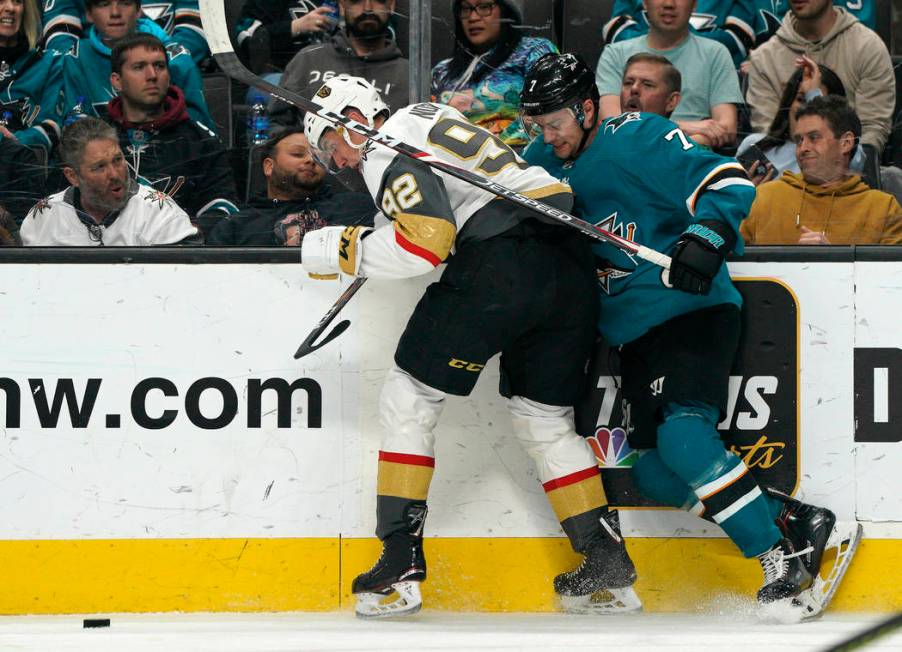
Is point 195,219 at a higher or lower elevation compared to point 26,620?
higher

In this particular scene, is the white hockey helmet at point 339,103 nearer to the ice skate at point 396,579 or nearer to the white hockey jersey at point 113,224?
the white hockey jersey at point 113,224

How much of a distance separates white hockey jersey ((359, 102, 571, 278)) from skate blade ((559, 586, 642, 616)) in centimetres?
96

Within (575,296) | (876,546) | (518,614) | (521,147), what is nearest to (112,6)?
(521,147)

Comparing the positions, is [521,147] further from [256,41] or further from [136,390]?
[136,390]

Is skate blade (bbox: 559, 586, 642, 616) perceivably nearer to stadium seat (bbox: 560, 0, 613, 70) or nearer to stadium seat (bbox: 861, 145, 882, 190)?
stadium seat (bbox: 861, 145, 882, 190)

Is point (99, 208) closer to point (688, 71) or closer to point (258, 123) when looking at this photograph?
point (258, 123)

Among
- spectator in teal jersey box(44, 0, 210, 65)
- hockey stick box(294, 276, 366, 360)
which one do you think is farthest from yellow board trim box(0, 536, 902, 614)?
spectator in teal jersey box(44, 0, 210, 65)

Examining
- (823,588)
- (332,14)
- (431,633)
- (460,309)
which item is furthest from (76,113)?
(823,588)

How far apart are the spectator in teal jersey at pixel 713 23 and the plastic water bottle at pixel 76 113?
139 cm

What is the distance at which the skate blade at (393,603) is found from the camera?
310 cm

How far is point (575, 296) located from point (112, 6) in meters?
1.47

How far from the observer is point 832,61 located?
136 inches

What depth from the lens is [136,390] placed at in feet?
10.8

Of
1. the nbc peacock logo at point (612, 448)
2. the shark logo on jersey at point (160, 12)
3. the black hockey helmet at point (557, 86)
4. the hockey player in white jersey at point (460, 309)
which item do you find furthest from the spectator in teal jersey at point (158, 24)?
the nbc peacock logo at point (612, 448)
